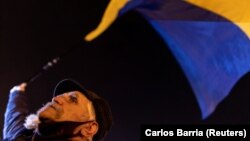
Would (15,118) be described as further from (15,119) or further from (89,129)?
(89,129)

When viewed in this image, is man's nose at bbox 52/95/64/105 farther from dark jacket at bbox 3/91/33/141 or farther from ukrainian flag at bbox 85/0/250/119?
ukrainian flag at bbox 85/0/250/119

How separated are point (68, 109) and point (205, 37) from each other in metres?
0.93

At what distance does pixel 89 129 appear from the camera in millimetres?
1119

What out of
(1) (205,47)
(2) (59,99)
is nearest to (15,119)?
(2) (59,99)

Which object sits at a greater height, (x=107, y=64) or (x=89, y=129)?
(x=107, y=64)

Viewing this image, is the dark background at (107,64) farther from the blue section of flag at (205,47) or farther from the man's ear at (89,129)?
the man's ear at (89,129)

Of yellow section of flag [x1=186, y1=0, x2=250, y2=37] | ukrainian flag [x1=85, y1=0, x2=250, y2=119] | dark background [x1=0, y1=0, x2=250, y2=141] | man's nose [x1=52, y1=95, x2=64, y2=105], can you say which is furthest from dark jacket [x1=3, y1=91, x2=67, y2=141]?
yellow section of flag [x1=186, y1=0, x2=250, y2=37]

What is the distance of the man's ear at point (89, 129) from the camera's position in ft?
3.66

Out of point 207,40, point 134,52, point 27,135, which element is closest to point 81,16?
point 134,52

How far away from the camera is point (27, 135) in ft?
3.80

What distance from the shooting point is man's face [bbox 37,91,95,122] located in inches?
43.7

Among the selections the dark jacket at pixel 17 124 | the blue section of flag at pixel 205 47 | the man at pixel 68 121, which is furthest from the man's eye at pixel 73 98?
the blue section of flag at pixel 205 47

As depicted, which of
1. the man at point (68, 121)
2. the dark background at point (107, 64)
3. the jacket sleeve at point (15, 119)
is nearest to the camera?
the man at point (68, 121)

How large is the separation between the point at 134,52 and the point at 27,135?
0.82 metres
